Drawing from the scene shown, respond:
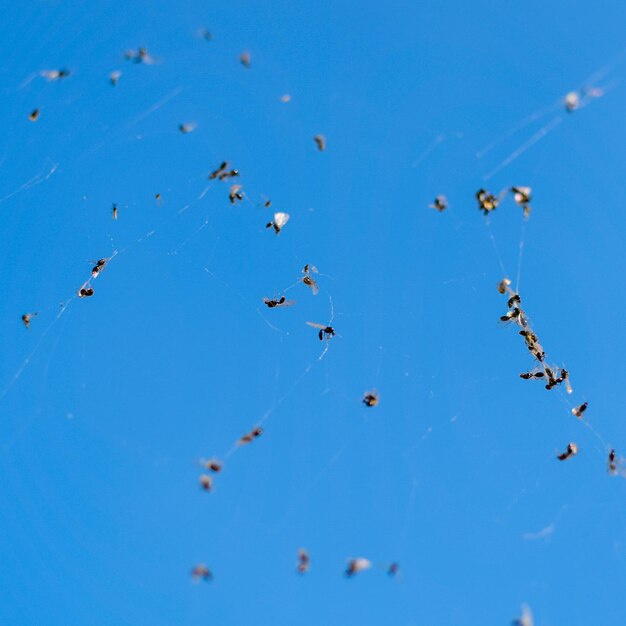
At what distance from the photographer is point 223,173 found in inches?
369

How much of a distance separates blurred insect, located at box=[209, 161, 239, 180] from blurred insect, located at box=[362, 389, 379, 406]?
3252mm

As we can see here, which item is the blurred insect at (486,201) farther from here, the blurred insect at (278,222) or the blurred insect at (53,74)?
the blurred insect at (53,74)

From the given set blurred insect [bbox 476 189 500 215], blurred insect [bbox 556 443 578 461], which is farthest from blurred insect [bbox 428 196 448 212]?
blurred insect [bbox 556 443 578 461]

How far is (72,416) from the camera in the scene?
951 cm

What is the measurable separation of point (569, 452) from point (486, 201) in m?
3.34

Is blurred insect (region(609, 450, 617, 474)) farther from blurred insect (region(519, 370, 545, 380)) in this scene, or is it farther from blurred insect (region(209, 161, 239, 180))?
blurred insect (region(209, 161, 239, 180))

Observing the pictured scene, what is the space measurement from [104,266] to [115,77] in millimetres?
2370

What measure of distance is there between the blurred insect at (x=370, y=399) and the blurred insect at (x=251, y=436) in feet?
4.47

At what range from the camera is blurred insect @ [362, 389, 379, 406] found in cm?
936

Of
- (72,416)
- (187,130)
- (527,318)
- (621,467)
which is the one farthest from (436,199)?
(72,416)

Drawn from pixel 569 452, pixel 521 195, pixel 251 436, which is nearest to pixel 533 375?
pixel 569 452

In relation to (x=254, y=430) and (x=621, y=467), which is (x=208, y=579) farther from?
(x=621, y=467)

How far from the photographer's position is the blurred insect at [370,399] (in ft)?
30.7

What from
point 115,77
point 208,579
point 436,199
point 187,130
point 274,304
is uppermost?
point 115,77
